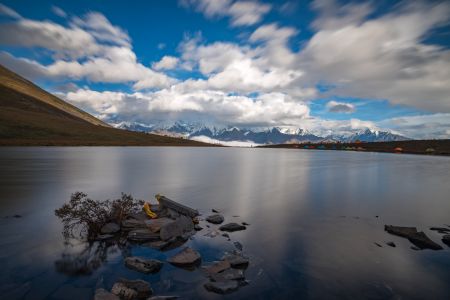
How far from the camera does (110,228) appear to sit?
63.0ft

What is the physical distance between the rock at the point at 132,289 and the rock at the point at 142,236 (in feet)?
18.5

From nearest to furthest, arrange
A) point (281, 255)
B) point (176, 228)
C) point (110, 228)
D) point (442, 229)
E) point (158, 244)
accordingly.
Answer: point (281, 255) < point (158, 244) < point (176, 228) < point (110, 228) < point (442, 229)

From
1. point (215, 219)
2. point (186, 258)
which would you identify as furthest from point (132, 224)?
point (215, 219)

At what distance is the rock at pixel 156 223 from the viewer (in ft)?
61.1

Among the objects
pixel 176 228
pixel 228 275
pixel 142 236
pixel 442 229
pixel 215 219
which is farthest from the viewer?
pixel 215 219

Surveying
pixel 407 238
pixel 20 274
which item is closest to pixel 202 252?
pixel 20 274

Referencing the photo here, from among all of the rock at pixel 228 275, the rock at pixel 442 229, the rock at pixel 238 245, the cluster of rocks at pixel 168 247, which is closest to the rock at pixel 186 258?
the cluster of rocks at pixel 168 247

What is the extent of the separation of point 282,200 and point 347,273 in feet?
66.3

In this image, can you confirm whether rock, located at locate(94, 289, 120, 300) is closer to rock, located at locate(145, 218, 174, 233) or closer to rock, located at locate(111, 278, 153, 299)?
rock, located at locate(111, 278, 153, 299)

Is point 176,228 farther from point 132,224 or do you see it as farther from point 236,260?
point 236,260

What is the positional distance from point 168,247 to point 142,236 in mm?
2282

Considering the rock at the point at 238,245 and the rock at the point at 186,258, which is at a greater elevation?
the rock at the point at 186,258

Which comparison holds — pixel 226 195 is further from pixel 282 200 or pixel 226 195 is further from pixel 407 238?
pixel 407 238

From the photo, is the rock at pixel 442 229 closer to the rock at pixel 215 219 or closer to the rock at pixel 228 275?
the rock at pixel 215 219
